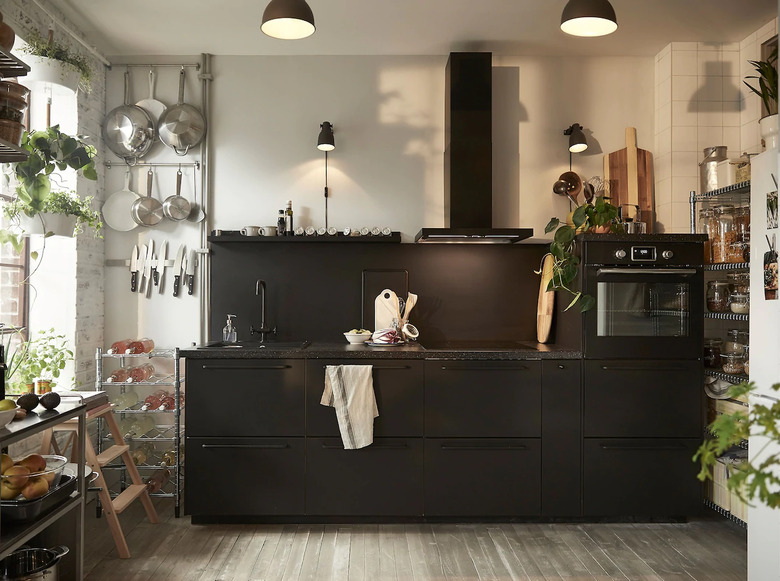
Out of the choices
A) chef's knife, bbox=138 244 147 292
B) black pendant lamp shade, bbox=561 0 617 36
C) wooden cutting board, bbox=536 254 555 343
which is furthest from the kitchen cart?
black pendant lamp shade, bbox=561 0 617 36

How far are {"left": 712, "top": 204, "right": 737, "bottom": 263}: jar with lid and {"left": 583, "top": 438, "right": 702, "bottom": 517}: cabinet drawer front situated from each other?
111 centimetres

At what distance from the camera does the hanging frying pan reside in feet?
13.7

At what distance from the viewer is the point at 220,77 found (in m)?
4.25

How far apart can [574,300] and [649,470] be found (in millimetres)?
1049

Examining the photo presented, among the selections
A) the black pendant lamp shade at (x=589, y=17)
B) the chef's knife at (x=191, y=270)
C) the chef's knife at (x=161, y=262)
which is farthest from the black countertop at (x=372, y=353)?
the black pendant lamp shade at (x=589, y=17)

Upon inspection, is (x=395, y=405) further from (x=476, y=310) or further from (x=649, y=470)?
(x=649, y=470)

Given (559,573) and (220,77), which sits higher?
(220,77)

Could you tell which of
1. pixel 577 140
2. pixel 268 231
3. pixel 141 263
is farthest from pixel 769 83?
pixel 141 263

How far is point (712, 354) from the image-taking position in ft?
12.1

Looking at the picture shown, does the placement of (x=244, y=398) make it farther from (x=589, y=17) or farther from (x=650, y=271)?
(x=589, y=17)

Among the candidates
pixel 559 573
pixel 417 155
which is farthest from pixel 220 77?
pixel 559 573

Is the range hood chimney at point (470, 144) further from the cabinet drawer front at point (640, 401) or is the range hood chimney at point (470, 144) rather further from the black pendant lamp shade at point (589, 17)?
the black pendant lamp shade at point (589, 17)

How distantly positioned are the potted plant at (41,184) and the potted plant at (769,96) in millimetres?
3444

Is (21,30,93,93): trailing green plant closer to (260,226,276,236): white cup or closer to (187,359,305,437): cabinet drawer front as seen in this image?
(260,226,276,236): white cup
